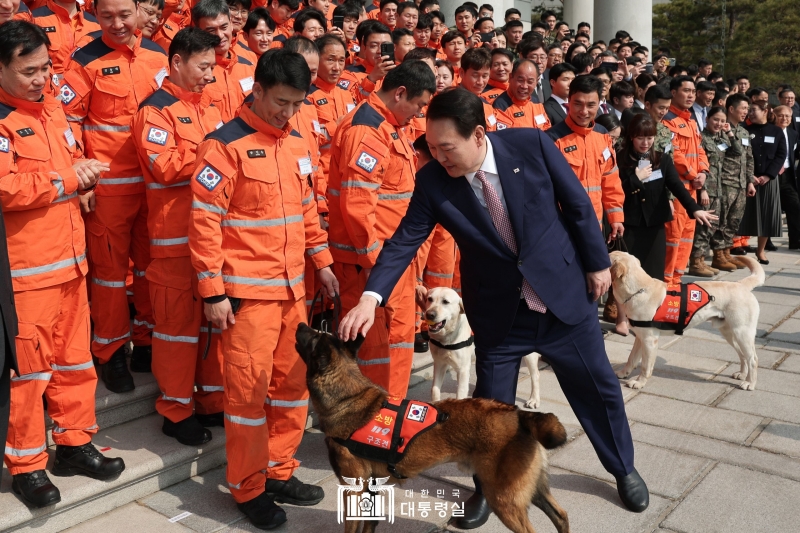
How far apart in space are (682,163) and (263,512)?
7306 millimetres

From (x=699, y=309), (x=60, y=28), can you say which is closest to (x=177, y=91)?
(x=60, y=28)

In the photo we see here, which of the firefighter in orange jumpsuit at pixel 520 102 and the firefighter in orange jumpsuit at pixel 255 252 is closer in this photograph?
the firefighter in orange jumpsuit at pixel 255 252

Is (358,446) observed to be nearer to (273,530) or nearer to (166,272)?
(273,530)

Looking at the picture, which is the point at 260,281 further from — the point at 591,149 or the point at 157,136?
the point at 591,149

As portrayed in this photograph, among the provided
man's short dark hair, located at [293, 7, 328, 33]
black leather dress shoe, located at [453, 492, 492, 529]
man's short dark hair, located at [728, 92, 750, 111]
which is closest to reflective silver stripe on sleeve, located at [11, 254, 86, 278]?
black leather dress shoe, located at [453, 492, 492, 529]

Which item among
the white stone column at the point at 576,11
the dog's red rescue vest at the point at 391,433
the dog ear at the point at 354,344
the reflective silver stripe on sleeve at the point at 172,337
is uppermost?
the white stone column at the point at 576,11

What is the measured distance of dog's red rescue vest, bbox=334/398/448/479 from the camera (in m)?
3.66

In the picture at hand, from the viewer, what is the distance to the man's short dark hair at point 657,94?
8.98 m

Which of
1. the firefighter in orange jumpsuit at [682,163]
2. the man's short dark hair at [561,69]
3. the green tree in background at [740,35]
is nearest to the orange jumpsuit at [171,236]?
the man's short dark hair at [561,69]

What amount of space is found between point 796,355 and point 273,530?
5.52 meters

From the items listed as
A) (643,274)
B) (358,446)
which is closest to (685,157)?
(643,274)

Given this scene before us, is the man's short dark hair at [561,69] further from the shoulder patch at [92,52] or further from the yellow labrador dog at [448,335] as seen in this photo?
the shoulder patch at [92,52]

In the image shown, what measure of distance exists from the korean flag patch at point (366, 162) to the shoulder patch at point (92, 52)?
5.84ft

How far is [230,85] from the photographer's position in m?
6.34
